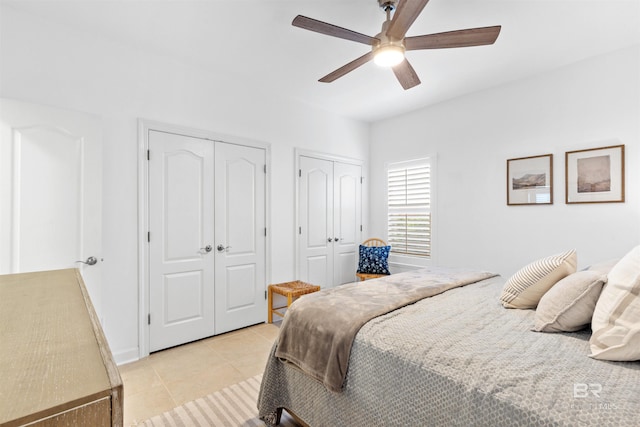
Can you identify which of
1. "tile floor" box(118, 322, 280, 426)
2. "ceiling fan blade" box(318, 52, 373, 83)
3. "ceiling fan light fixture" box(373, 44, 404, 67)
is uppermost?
"ceiling fan blade" box(318, 52, 373, 83)

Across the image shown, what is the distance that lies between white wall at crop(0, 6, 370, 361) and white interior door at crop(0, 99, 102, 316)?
17 centimetres

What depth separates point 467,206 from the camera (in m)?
3.83

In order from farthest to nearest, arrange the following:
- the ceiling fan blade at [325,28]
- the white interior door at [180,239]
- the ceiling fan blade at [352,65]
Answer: the white interior door at [180,239] < the ceiling fan blade at [352,65] < the ceiling fan blade at [325,28]

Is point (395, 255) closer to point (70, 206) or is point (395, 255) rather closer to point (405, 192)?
point (405, 192)

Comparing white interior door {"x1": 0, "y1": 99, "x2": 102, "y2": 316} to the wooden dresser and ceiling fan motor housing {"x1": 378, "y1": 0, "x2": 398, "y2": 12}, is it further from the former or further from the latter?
ceiling fan motor housing {"x1": 378, "y1": 0, "x2": 398, "y2": 12}

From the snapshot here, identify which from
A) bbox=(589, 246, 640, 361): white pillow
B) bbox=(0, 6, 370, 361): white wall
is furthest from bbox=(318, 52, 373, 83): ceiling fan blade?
bbox=(589, 246, 640, 361): white pillow

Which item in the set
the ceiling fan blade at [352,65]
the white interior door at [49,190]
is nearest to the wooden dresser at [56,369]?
the white interior door at [49,190]

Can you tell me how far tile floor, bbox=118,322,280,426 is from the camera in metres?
2.18

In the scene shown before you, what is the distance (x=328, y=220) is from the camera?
14.4ft

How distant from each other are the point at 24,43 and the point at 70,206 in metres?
1.22

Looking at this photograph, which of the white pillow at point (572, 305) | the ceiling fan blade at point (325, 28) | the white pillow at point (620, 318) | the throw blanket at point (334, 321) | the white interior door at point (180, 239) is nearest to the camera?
the white pillow at point (620, 318)

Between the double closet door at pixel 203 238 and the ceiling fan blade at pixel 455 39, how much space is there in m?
2.08

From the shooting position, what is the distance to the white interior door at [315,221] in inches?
161
